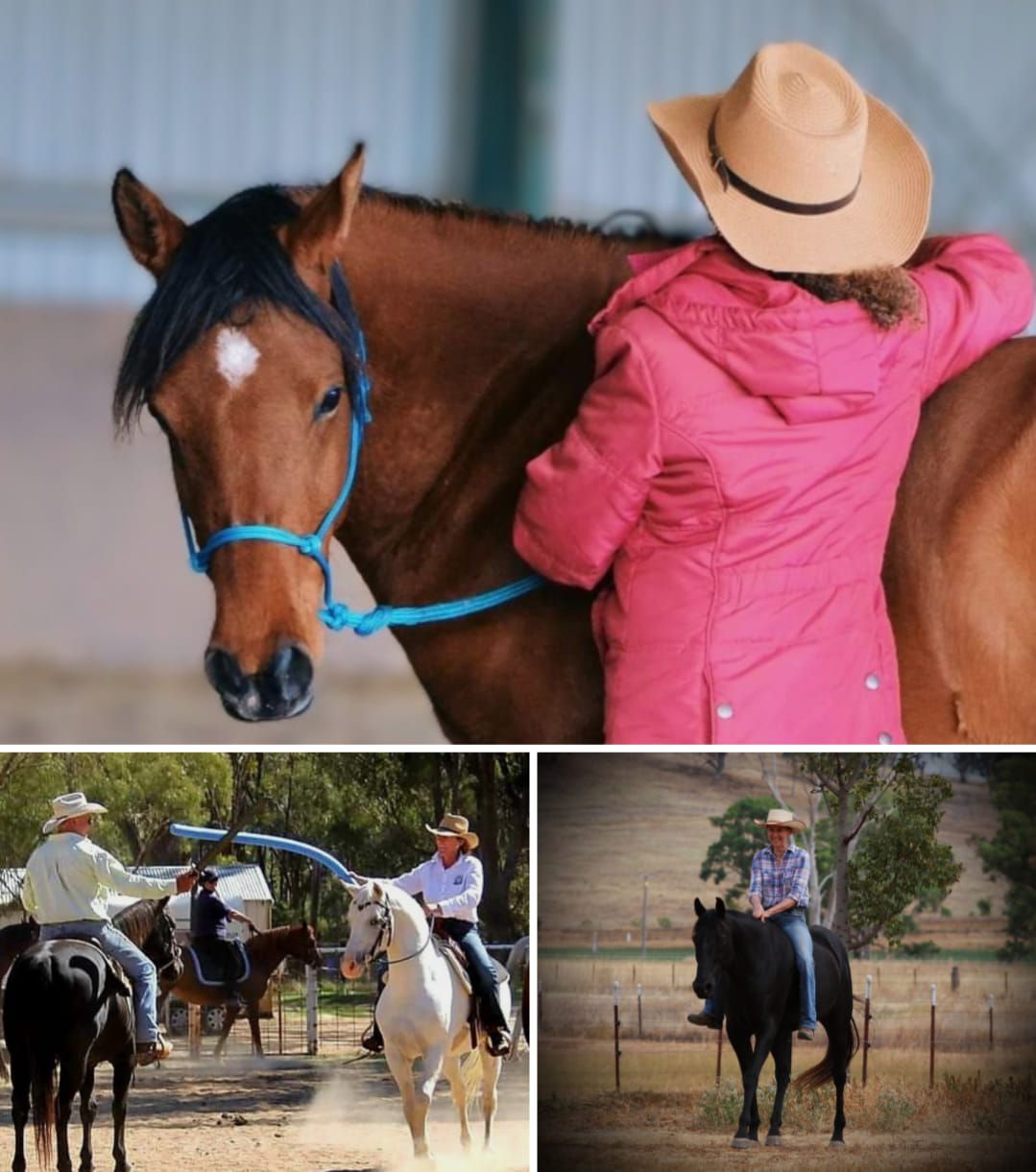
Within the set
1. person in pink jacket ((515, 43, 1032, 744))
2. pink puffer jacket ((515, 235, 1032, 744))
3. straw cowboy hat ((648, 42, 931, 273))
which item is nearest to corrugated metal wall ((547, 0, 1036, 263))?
straw cowboy hat ((648, 42, 931, 273))

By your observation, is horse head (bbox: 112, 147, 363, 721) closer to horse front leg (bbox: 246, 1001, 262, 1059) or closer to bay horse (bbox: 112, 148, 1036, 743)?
bay horse (bbox: 112, 148, 1036, 743)

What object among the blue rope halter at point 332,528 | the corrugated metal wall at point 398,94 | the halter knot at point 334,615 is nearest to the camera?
the blue rope halter at point 332,528

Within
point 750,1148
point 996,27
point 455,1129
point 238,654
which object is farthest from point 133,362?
point 996,27

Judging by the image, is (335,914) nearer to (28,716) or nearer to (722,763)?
(722,763)

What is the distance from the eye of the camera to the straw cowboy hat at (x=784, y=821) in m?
2.25

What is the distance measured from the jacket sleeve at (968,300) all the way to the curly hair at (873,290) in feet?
0.29

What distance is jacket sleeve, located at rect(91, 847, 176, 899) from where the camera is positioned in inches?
86.2

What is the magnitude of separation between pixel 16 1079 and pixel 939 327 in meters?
1.59

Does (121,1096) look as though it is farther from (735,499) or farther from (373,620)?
(735,499)

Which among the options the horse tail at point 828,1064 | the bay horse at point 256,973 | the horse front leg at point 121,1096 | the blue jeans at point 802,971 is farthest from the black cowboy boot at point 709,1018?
the horse front leg at point 121,1096

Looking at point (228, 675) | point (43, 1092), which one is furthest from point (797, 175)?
point (43, 1092)

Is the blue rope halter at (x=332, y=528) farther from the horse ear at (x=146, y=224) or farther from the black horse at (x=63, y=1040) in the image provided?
the black horse at (x=63, y=1040)

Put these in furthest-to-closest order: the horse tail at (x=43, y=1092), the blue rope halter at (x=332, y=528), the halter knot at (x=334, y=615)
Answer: the halter knot at (x=334, y=615) → the blue rope halter at (x=332, y=528) → the horse tail at (x=43, y=1092)

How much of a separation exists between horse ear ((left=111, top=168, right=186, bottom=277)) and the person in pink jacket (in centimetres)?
61
